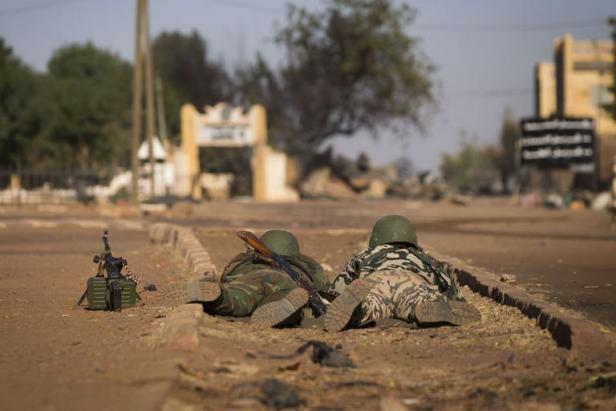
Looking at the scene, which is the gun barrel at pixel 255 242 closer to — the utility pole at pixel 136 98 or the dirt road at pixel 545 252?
the dirt road at pixel 545 252

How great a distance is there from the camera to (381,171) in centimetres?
7019

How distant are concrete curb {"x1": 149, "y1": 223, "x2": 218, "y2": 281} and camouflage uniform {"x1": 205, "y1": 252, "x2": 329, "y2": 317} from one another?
488 mm

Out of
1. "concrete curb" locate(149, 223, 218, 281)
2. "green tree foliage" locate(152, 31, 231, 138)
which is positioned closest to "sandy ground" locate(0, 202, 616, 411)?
"concrete curb" locate(149, 223, 218, 281)

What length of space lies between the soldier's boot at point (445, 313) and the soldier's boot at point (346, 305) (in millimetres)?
451

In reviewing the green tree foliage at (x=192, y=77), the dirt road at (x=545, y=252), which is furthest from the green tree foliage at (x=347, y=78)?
the dirt road at (x=545, y=252)

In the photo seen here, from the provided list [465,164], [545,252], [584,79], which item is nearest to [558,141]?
[584,79]

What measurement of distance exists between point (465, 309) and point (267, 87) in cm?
6434

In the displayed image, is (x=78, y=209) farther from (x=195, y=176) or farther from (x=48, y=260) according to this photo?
(x=48, y=260)

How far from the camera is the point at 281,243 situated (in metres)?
8.93

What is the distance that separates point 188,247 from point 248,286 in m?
5.29

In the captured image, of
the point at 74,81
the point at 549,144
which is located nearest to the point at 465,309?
the point at 549,144

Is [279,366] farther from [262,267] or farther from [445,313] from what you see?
[262,267]

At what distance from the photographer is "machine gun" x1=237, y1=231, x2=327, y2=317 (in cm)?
827

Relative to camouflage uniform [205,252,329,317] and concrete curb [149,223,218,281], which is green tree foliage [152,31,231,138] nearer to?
concrete curb [149,223,218,281]
